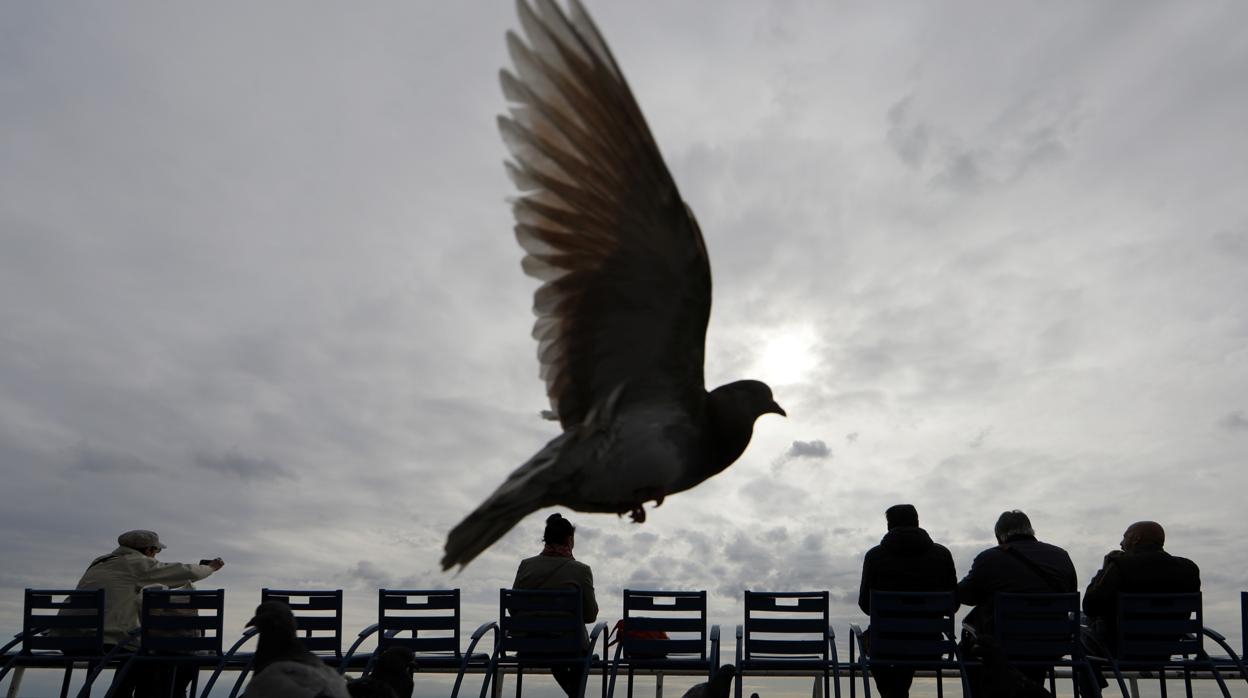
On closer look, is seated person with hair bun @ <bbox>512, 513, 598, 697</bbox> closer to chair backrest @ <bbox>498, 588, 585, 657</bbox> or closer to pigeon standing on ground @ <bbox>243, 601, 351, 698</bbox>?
chair backrest @ <bbox>498, 588, 585, 657</bbox>

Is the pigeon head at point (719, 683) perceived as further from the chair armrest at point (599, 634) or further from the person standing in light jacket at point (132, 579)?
the person standing in light jacket at point (132, 579)

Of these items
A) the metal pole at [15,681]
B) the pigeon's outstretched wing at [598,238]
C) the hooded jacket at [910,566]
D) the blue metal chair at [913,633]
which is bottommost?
the metal pole at [15,681]

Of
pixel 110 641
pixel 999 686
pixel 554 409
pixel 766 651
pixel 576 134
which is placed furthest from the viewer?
pixel 110 641

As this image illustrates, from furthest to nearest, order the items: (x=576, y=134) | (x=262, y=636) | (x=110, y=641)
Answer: (x=110, y=641) < (x=262, y=636) < (x=576, y=134)

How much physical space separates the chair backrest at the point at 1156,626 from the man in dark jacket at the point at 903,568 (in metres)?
1.34

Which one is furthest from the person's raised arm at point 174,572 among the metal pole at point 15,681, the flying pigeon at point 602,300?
the flying pigeon at point 602,300

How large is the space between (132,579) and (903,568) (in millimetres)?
6947

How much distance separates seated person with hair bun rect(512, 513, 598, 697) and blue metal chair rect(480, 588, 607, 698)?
25 cm

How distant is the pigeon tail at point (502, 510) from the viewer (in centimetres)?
250

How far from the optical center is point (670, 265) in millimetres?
2822

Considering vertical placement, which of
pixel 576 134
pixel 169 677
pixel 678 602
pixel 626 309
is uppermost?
pixel 576 134

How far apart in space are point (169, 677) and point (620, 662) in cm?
441

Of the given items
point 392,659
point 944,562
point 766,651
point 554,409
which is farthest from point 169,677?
point 554,409

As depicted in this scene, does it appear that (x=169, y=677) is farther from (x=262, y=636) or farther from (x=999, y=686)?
(x=999, y=686)
